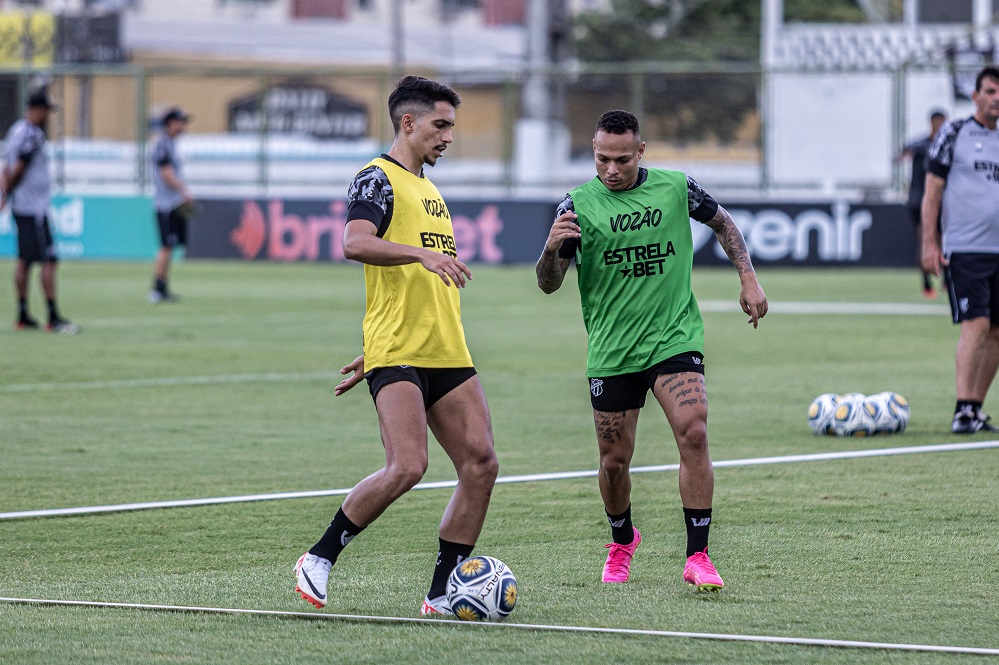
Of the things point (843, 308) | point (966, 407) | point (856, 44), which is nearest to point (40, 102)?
point (843, 308)

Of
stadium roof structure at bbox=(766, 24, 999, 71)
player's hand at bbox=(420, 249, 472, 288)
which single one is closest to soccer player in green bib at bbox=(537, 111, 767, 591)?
player's hand at bbox=(420, 249, 472, 288)

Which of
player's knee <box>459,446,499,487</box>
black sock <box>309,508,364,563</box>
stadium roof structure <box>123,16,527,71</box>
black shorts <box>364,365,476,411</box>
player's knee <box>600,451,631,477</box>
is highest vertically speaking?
stadium roof structure <box>123,16,527,71</box>

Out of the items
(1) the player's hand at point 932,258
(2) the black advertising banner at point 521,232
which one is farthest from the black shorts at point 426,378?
(2) the black advertising banner at point 521,232

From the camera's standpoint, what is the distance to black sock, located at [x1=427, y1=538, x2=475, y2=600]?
5.88m

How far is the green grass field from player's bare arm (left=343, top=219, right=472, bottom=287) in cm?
124

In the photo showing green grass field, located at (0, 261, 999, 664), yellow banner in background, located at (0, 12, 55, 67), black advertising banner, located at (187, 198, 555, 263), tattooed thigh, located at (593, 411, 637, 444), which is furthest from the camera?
yellow banner in background, located at (0, 12, 55, 67)

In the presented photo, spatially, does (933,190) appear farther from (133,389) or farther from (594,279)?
(133,389)

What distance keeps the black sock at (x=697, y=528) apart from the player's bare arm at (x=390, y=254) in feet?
4.66

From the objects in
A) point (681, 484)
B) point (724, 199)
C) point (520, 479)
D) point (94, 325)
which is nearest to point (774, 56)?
point (724, 199)

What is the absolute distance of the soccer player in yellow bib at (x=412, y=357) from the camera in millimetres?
5828

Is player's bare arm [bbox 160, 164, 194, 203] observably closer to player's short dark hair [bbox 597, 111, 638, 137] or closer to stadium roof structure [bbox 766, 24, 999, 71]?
player's short dark hair [bbox 597, 111, 638, 137]

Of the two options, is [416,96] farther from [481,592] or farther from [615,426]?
[481,592]

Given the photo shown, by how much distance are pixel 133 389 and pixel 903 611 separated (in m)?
8.35

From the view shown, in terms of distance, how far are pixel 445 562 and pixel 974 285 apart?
5.37m
